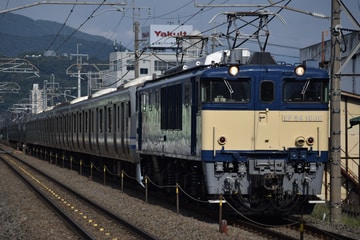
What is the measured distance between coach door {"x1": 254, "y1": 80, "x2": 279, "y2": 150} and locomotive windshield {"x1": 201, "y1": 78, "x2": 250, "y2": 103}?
32 cm

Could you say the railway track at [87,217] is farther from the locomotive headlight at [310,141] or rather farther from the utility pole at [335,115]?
the utility pole at [335,115]

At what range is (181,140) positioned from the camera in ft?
56.0

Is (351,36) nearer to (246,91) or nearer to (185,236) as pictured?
(246,91)

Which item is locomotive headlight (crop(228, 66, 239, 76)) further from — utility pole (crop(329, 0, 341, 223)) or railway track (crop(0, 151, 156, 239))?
railway track (crop(0, 151, 156, 239))

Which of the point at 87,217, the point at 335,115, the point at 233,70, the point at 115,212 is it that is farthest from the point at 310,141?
the point at 87,217

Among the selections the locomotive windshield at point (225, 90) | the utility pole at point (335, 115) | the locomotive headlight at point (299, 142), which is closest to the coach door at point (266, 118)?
the locomotive windshield at point (225, 90)

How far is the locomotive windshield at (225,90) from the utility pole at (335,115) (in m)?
1.98

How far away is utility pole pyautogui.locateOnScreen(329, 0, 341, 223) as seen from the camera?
52.5ft

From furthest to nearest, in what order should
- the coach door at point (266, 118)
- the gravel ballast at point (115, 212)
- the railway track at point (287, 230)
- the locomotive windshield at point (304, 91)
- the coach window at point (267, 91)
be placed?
1. the locomotive windshield at point (304, 91)
2. the coach window at point (267, 91)
3. the coach door at point (266, 118)
4. the gravel ballast at point (115, 212)
5. the railway track at point (287, 230)

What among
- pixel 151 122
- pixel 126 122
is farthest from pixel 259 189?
pixel 126 122

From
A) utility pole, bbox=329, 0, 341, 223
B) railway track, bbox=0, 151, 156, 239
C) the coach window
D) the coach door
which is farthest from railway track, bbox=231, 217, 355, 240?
the coach window

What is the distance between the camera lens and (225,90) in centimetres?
1558

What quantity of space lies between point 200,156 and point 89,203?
6007 mm

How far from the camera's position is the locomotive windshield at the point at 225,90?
50.8 ft
